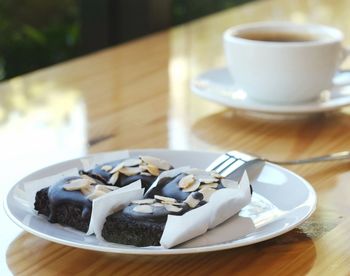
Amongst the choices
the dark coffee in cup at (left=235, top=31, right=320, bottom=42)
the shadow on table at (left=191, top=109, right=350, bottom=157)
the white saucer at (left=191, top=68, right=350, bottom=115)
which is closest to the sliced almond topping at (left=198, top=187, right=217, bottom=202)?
the shadow on table at (left=191, top=109, right=350, bottom=157)

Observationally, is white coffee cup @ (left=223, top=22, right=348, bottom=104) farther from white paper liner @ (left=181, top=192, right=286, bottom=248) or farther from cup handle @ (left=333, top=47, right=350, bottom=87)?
white paper liner @ (left=181, top=192, right=286, bottom=248)

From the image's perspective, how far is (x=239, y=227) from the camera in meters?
0.69

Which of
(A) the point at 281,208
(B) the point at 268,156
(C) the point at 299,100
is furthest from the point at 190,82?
(A) the point at 281,208

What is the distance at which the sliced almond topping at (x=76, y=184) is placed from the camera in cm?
69

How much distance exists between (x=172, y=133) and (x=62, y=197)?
0.37 metres

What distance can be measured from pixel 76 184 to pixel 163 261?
94 millimetres

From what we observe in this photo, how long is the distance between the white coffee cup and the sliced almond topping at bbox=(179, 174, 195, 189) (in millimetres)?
398

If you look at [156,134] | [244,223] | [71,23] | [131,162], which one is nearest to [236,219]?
[244,223]

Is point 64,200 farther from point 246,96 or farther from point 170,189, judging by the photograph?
point 246,96

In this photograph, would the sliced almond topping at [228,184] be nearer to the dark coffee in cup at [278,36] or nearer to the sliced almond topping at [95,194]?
the sliced almond topping at [95,194]

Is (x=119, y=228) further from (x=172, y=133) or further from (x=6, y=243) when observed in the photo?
(x=172, y=133)

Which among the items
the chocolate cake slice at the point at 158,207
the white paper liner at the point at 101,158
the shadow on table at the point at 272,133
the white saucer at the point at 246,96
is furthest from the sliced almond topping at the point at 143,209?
the white saucer at the point at 246,96

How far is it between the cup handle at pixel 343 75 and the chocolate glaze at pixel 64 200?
0.53 meters

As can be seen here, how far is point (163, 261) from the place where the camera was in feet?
2.19
